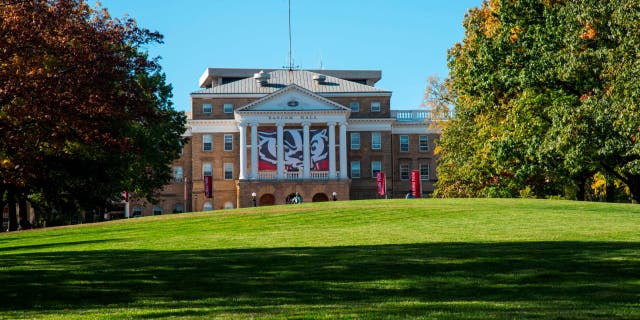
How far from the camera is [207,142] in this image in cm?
9900

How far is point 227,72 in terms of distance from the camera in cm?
11569

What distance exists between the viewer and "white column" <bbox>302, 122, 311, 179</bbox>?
309ft

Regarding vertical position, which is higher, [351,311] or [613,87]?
[613,87]

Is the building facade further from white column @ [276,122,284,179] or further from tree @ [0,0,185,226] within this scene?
tree @ [0,0,185,226]

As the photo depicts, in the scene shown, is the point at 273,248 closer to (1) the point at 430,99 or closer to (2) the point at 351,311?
(2) the point at 351,311

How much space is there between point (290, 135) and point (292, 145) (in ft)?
3.55

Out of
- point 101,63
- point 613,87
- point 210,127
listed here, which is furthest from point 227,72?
point 101,63

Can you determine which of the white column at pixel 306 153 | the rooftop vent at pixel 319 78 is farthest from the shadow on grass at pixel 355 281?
the rooftop vent at pixel 319 78

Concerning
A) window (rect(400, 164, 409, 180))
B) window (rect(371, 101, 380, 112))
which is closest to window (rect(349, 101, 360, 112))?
window (rect(371, 101, 380, 112))

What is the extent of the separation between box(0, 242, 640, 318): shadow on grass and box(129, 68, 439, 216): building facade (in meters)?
69.8

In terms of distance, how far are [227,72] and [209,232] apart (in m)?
85.1

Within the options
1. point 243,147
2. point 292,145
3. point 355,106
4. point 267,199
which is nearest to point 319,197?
point 267,199

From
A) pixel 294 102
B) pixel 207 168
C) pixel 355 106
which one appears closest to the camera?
pixel 294 102

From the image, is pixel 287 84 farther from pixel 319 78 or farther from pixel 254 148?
pixel 254 148
